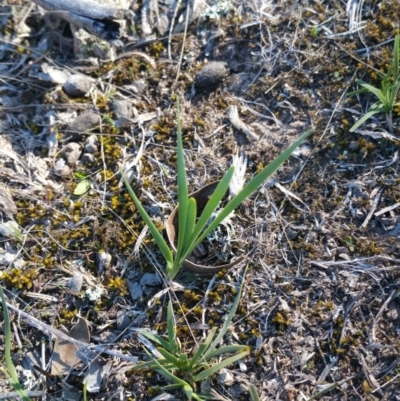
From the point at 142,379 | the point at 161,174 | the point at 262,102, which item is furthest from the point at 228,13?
the point at 142,379

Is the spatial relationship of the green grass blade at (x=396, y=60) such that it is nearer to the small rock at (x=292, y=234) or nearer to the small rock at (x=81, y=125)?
the small rock at (x=292, y=234)

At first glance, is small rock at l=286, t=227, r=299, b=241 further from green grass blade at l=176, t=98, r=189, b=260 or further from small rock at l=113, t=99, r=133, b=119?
small rock at l=113, t=99, r=133, b=119

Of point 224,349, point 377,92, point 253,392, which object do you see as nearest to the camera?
point 253,392


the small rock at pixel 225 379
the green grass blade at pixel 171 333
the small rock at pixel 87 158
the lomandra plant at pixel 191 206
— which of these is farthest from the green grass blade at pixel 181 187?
the small rock at pixel 87 158

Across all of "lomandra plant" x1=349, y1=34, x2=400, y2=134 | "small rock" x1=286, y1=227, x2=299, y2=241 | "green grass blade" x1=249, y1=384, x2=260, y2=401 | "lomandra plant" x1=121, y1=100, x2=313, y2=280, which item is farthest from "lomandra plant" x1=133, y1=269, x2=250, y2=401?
"lomandra plant" x1=349, y1=34, x2=400, y2=134

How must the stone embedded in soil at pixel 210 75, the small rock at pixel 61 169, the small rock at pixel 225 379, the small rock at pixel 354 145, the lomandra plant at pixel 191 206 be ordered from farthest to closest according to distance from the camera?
the stone embedded in soil at pixel 210 75
the small rock at pixel 61 169
the small rock at pixel 354 145
the small rock at pixel 225 379
the lomandra plant at pixel 191 206

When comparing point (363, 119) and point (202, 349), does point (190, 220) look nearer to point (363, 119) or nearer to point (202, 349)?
point (202, 349)

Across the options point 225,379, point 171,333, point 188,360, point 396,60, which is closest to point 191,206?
point 171,333

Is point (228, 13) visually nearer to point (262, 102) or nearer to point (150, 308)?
point (262, 102)
